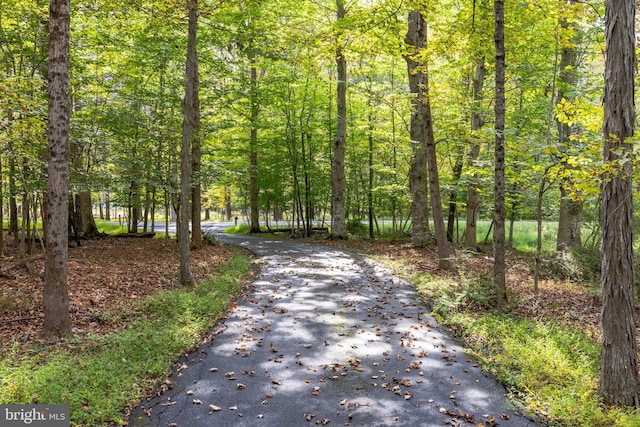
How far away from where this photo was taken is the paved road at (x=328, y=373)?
4.02 m

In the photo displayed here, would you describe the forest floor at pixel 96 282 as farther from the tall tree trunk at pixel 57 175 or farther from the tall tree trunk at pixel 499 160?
the tall tree trunk at pixel 499 160

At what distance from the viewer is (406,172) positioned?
61.1 feet

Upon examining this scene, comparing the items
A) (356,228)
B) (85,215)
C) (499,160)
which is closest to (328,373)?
(499,160)

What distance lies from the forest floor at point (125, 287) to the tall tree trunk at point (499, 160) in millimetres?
631

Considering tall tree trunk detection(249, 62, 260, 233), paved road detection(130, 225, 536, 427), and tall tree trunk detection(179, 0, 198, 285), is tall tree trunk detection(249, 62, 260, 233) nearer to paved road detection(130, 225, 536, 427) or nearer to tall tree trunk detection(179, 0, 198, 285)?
tall tree trunk detection(179, 0, 198, 285)

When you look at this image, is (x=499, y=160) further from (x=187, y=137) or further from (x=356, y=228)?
(x=356, y=228)

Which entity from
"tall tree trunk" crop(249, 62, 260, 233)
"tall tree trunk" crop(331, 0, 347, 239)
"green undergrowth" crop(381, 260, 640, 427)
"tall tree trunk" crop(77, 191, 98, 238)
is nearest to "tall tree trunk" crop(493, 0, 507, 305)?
"green undergrowth" crop(381, 260, 640, 427)

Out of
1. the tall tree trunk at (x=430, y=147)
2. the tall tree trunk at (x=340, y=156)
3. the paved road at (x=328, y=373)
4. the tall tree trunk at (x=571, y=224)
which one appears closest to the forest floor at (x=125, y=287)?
the tall tree trunk at (x=430, y=147)

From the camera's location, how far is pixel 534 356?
17.0 feet

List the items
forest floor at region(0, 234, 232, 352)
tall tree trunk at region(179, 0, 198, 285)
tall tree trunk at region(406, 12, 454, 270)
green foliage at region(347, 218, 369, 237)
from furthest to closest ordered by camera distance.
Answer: green foliage at region(347, 218, 369, 237)
tall tree trunk at region(406, 12, 454, 270)
tall tree trunk at region(179, 0, 198, 285)
forest floor at region(0, 234, 232, 352)

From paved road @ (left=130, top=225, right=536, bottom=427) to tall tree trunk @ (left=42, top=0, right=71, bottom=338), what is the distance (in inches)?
78.8

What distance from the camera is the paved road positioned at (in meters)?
4.02

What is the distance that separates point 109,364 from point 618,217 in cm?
606

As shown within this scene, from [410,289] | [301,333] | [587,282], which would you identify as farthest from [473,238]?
[301,333]
